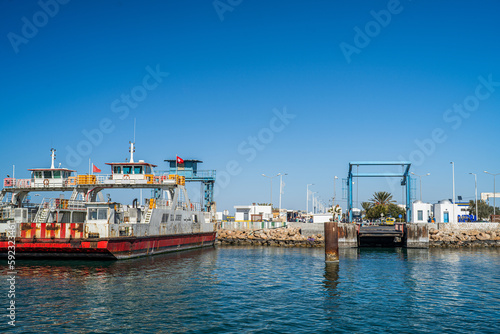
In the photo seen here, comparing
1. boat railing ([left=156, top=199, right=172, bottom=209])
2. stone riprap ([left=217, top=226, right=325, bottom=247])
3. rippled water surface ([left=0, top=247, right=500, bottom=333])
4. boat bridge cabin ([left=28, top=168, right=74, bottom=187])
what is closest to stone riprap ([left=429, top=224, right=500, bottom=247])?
stone riprap ([left=217, top=226, right=325, bottom=247])

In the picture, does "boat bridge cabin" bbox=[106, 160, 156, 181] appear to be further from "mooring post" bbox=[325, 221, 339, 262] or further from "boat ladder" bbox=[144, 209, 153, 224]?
"mooring post" bbox=[325, 221, 339, 262]

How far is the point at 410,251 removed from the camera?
46.3m

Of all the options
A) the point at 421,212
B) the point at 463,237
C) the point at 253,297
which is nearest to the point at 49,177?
the point at 253,297

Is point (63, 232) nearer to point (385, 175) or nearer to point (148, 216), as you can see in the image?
point (148, 216)

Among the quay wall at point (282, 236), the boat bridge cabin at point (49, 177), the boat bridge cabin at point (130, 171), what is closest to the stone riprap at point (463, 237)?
the quay wall at point (282, 236)

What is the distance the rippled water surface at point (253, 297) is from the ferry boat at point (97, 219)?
1.58 metres

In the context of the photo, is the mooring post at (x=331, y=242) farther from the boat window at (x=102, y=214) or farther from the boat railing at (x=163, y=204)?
the boat window at (x=102, y=214)

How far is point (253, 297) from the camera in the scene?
21.0 meters

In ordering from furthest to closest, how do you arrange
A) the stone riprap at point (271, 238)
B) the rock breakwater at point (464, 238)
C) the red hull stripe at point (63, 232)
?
the stone riprap at point (271, 238) → the rock breakwater at point (464, 238) → the red hull stripe at point (63, 232)

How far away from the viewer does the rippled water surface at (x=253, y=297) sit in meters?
16.0

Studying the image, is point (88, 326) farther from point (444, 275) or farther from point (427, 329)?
point (444, 275)

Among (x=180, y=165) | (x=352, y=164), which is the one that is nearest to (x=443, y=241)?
(x=352, y=164)

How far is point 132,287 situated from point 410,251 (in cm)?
3426

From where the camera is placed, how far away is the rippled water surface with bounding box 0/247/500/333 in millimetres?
16031
